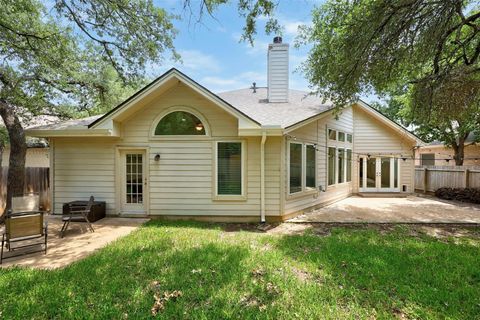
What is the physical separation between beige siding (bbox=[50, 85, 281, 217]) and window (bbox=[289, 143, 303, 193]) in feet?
2.21

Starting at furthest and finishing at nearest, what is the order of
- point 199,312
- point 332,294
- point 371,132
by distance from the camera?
point 371,132, point 332,294, point 199,312

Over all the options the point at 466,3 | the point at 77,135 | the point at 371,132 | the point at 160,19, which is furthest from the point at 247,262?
the point at 371,132

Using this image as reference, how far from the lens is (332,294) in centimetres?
317

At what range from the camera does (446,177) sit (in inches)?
468

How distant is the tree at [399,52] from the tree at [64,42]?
8.34 feet

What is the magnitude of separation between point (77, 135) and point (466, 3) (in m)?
12.2

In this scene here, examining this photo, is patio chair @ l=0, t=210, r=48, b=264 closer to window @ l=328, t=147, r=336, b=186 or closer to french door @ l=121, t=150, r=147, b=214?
french door @ l=121, t=150, r=147, b=214

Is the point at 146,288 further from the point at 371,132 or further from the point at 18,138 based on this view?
the point at 371,132

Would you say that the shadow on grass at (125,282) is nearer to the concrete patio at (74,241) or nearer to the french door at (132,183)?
the concrete patio at (74,241)

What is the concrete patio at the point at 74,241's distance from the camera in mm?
4211

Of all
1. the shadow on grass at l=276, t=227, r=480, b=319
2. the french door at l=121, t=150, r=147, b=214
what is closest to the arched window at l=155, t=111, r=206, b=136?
the french door at l=121, t=150, r=147, b=214

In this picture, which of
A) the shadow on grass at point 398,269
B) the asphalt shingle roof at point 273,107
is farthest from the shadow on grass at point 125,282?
the asphalt shingle roof at point 273,107

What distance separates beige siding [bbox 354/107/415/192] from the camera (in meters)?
11.9

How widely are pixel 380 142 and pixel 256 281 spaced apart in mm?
11292
